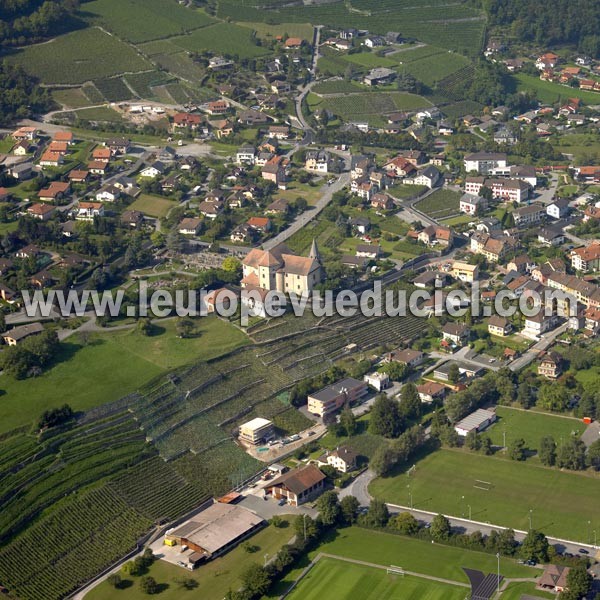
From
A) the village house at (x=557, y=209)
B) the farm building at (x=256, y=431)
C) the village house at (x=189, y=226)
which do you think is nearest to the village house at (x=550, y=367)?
the farm building at (x=256, y=431)

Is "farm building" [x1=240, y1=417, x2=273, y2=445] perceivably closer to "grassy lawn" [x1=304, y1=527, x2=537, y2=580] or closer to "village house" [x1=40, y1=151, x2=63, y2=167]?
"grassy lawn" [x1=304, y1=527, x2=537, y2=580]

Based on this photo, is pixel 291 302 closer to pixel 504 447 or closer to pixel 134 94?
pixel 504 447

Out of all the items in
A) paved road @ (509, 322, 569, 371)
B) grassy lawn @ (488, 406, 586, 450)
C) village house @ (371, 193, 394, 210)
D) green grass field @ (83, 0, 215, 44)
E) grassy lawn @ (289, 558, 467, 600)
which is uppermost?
green grass field @ (83, 0, 215, 44)

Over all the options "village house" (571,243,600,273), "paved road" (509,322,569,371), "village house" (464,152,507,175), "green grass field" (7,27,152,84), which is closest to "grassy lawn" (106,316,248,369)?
"paved road" (509,322,569,371)

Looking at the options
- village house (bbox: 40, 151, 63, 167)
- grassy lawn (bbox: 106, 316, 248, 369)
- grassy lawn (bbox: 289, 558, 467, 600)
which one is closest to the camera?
grassy lawn (bbox: 289, 558, 467, 600)

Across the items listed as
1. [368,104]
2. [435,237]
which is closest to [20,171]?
[435,237]

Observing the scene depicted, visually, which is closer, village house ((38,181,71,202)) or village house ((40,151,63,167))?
village house ((38,181,71,202))

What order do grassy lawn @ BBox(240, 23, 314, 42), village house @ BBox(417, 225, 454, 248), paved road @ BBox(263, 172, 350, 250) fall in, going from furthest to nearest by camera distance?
1. grassy lawn @ BBox(240, 23, 314, 42)
2. village house @ BBox(417, 225, 454, 248)
3. paved road @ BBox(263, 172, 350, 250)

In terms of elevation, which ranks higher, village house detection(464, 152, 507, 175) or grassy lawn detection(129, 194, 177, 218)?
village house detection(464, 152, 507, 175)
